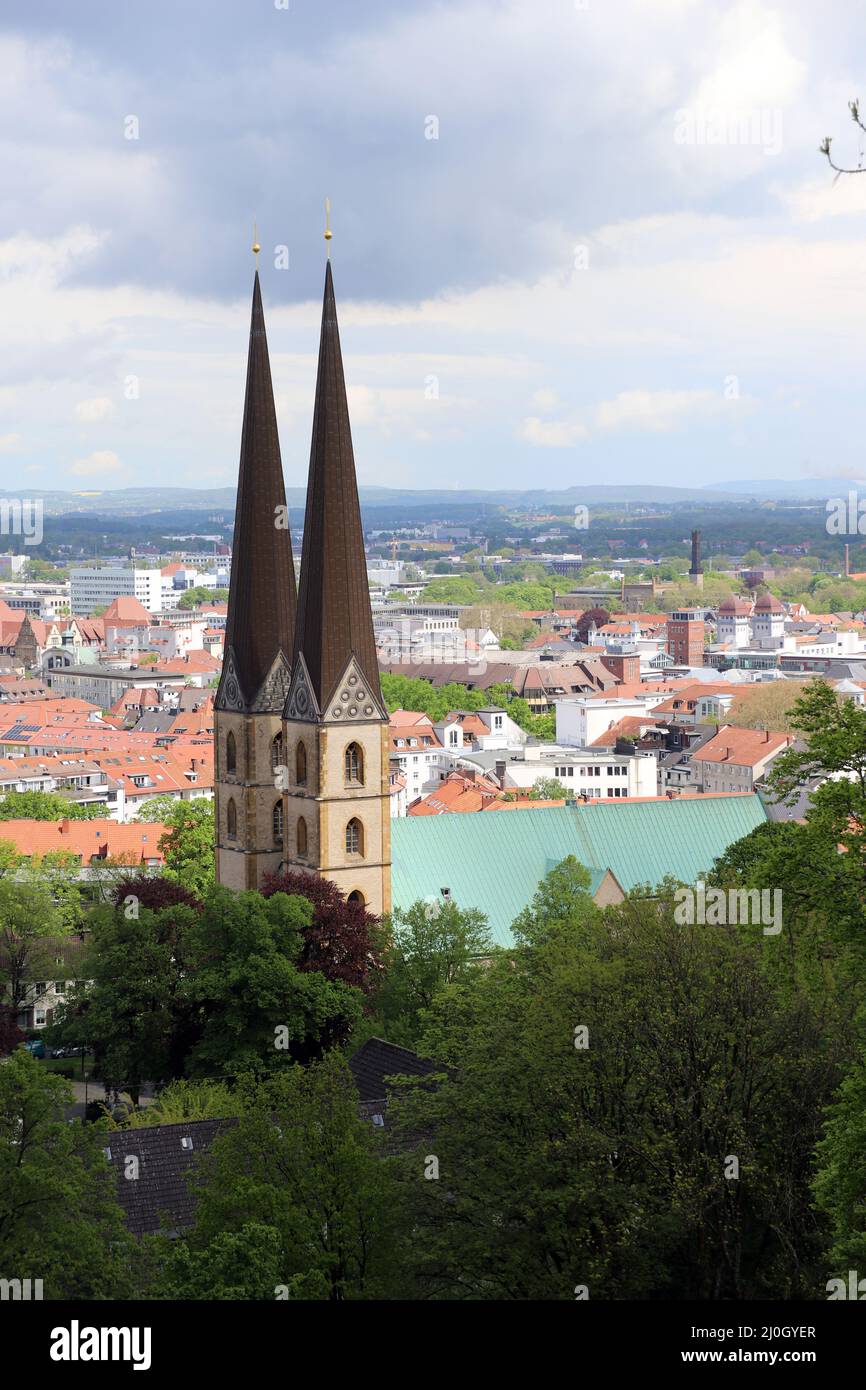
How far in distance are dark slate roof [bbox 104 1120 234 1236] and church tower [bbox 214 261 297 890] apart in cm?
2232

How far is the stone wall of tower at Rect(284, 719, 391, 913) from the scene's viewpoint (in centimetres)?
5459

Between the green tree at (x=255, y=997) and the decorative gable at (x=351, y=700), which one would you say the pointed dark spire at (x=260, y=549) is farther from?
the green tree at (x=255, y=997)

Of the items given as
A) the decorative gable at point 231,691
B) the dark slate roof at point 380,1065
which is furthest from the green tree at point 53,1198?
the decorative gable at point 231,691

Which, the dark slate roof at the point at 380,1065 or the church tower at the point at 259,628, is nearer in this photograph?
the dark slate roof at the point at 380,1065

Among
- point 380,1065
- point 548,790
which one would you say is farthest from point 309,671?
point 548,790

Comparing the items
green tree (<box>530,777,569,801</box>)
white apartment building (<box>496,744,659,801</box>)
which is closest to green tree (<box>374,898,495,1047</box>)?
green tree (<box>530,777,569,801</box>)

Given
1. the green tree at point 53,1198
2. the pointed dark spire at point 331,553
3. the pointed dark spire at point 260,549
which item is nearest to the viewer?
the green tree at point 53,1198

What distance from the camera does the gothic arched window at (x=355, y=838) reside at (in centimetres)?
5516

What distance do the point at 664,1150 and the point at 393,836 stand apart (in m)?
33.3

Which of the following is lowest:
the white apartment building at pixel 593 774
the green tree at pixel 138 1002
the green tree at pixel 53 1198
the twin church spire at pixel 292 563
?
the white apartment building at pixel 593 774

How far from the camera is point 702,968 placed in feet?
103

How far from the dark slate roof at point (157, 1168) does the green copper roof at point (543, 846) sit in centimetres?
2381
